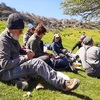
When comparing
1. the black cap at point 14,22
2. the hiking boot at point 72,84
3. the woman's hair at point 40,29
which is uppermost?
the black cap at point 14,22

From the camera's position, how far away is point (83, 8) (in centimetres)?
3684

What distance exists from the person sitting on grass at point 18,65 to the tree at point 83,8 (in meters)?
28.6

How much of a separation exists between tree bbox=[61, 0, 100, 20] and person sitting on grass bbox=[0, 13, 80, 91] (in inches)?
1125

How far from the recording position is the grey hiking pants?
7621mm

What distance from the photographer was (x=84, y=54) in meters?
11.5

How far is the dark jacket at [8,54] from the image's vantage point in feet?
25.2

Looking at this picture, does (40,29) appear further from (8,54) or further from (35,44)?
(8,54)

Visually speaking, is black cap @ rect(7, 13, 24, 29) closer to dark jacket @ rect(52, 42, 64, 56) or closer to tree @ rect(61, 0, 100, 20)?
dark jacket @ rect(52, 42, 64, 56)

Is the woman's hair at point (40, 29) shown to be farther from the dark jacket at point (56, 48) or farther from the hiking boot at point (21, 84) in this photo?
the dark jacket at point (56, 48)

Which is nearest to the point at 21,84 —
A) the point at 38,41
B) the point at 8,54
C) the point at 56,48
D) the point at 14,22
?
the point at 8,54

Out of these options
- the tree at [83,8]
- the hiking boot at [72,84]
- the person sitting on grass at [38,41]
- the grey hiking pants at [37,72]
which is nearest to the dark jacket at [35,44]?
the person sitting on grass at [38,41]

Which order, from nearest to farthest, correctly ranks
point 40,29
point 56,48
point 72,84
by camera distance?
point 72,84, point 40,29, point 56,48

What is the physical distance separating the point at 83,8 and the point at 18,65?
30.1m

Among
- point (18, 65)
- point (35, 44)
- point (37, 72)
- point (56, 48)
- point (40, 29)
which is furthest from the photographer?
point (56, 48)
